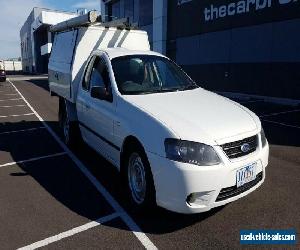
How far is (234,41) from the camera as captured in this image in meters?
17.4

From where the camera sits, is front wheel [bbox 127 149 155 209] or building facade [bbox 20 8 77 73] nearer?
front wheel [bbox 127 149 155 209]

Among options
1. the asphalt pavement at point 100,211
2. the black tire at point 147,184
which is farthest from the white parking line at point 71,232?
the black tire at point 147,184

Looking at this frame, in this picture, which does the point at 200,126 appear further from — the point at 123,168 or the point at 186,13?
the point at 186,13

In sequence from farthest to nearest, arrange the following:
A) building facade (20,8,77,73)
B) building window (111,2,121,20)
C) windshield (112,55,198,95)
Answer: building facade (20,8,77,73), building window (111,2,121,20), windshield (112,55,198,95)

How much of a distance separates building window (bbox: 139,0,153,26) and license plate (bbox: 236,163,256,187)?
73.7 feet

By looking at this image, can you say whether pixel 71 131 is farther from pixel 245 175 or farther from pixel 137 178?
pixel 245 175

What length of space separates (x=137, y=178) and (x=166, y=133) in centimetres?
100

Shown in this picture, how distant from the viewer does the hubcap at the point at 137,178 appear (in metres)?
4.33

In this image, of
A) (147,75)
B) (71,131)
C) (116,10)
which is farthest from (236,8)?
(116,10)

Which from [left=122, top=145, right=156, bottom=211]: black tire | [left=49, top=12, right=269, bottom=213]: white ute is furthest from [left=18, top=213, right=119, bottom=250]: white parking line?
[left=49, top=12, right=269, bottom=213]: white ute

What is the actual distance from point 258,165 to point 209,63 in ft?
53.3

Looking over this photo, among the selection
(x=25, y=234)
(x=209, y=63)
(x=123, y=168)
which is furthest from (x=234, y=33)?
(x=25, y=234)

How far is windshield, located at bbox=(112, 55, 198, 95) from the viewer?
204 inches

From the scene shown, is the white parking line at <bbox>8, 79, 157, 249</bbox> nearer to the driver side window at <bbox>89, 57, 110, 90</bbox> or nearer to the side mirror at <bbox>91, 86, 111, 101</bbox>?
the side mirror at <bbox>91, 86, 111, 101</bbox>
